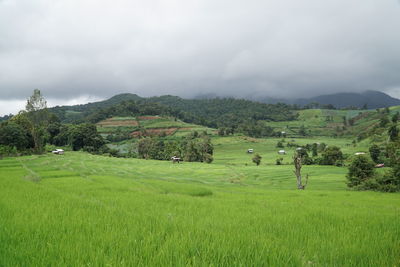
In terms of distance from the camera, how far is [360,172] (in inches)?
1598

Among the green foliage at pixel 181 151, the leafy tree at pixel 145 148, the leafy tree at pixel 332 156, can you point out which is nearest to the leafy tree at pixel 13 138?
the leafy tree at pixel 145 148

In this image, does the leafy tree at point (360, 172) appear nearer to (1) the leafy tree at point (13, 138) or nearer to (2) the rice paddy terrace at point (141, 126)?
(1) the leafy tree at point (13, 138)

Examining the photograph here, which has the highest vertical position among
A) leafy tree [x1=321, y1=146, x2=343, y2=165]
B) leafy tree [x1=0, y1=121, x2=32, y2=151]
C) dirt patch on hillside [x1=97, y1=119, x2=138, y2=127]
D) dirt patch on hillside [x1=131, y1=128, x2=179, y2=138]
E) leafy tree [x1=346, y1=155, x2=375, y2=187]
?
dirt patch on hillside [x1=97, y1=119, x2=138, y2=127]

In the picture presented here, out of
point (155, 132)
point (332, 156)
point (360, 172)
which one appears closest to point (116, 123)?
point (155, 132)

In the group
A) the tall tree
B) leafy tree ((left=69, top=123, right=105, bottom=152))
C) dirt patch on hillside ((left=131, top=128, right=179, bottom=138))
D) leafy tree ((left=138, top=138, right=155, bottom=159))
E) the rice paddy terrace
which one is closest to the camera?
the tall tree

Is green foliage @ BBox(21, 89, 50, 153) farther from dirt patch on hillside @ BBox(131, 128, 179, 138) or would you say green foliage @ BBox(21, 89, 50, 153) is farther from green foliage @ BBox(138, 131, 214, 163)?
dirt patch on hillside @ BBox(131, 128, 179, 138)

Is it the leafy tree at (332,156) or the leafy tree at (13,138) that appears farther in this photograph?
the leafy tree at (332,156)

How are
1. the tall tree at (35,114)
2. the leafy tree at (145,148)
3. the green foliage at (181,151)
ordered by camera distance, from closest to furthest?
the tall tree at (35,114)
the green foliage at (181,151)
the leafy tree at (145,148)

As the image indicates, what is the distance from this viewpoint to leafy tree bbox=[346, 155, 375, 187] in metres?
40.3

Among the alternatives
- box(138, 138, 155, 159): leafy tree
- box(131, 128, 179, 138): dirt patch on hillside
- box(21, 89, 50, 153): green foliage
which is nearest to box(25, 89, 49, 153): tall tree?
box(21, 89, 50, 153): green foliage

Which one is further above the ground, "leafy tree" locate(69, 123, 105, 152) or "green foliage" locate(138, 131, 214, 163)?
"leafy tree" locate(69, 123, 105, 152)

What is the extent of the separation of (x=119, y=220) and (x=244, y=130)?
169797 mm

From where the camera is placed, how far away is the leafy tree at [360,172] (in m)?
40.3

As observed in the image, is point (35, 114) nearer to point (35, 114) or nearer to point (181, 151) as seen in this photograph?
point (35, 114)
